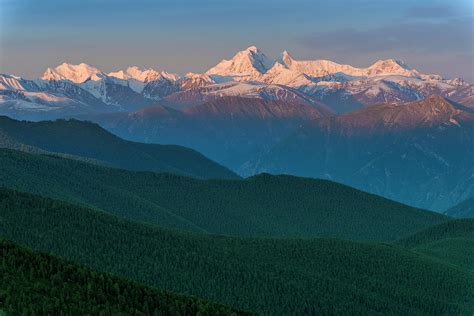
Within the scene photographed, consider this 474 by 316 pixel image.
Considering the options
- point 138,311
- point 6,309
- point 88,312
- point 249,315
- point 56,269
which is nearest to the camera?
point 6,309

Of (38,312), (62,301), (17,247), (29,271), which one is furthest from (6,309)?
(17,247)

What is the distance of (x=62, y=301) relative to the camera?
340 feet

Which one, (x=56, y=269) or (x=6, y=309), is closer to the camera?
(x=6, y=309)

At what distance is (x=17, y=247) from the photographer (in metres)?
121

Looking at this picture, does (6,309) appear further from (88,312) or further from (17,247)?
(17,247)

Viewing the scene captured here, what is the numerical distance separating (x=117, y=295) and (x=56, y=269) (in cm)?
893

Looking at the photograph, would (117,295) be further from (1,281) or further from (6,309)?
(6,309)

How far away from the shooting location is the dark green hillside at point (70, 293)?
10021 centimetres

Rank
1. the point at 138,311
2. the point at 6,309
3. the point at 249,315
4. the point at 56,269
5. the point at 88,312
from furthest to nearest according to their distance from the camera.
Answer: the point at 249,315
the point at 56,269
the point at 138,311
the point at 88,312
the point at 6,309

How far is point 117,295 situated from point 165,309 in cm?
610

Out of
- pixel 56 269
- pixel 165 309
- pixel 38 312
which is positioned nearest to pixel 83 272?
pixel 56 269

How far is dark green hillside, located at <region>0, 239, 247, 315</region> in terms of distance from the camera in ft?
329

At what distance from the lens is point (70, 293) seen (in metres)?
109

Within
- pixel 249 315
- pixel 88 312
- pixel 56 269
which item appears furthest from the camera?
pixel 249 315
